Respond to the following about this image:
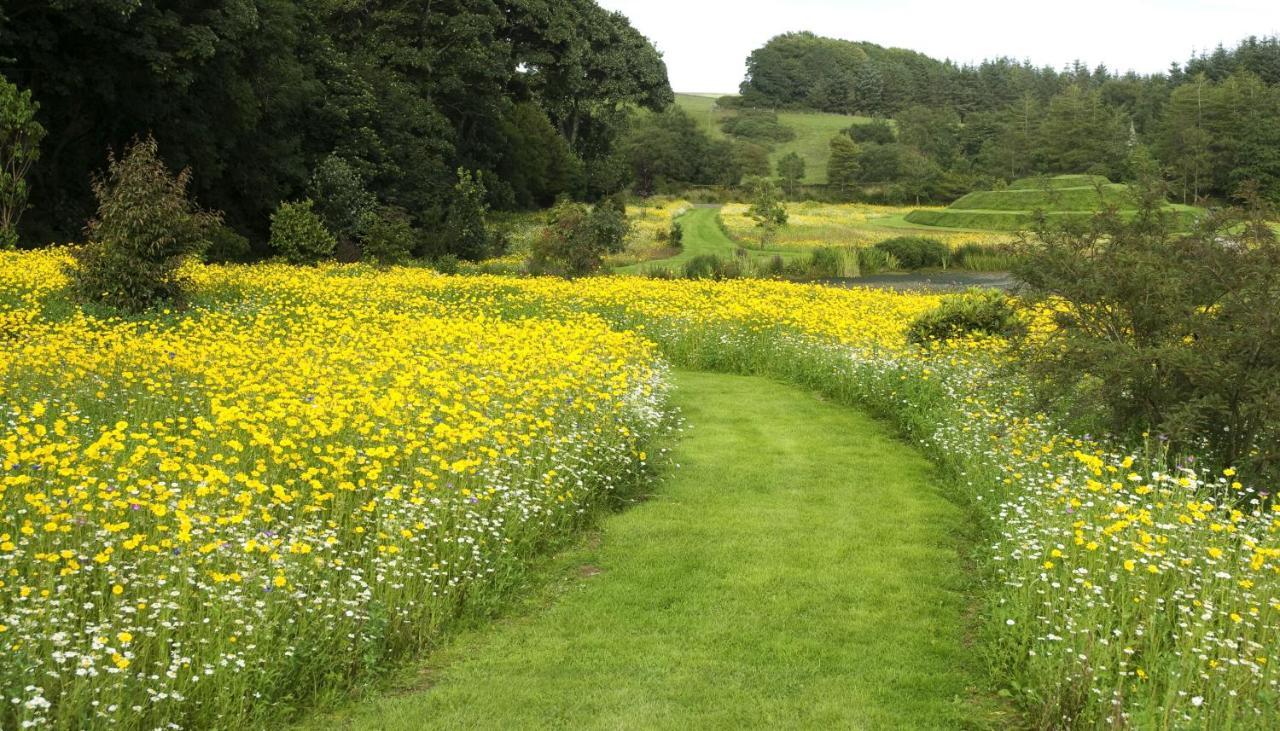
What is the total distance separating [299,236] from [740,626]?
25.3 meters

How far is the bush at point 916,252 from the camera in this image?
39375 mm

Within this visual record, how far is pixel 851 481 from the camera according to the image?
31.4 ft

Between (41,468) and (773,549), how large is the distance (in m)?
5.07

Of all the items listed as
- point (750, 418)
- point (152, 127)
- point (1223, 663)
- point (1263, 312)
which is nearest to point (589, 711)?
point (1223, 663)

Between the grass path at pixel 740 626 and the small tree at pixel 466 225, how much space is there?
2576cm

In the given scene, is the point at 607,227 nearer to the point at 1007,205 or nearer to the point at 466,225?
the point at 466,225

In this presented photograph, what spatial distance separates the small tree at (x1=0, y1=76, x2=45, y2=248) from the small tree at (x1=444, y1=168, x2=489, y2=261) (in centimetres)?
1462

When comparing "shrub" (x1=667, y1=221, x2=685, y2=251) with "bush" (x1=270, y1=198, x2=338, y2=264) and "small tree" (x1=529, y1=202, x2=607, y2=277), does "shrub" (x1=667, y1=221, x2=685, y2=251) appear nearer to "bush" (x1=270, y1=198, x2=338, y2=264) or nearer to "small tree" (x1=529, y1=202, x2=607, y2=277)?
"small tree" (x1=529, y1=202, x2=607, y2=277)

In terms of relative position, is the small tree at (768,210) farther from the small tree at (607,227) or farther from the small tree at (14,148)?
the small tree at (14,148)

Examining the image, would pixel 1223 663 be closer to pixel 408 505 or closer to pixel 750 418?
pixel 408 505

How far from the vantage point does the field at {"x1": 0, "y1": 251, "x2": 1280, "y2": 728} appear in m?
4.39

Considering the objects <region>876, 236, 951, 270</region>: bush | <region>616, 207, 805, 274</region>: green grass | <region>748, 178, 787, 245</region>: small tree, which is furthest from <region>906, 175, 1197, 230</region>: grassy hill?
<region>876, 236, 951, 270</region>: bush

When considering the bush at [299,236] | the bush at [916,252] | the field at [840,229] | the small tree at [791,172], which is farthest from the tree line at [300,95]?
the small tree at [791,172]

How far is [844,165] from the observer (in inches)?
3713
